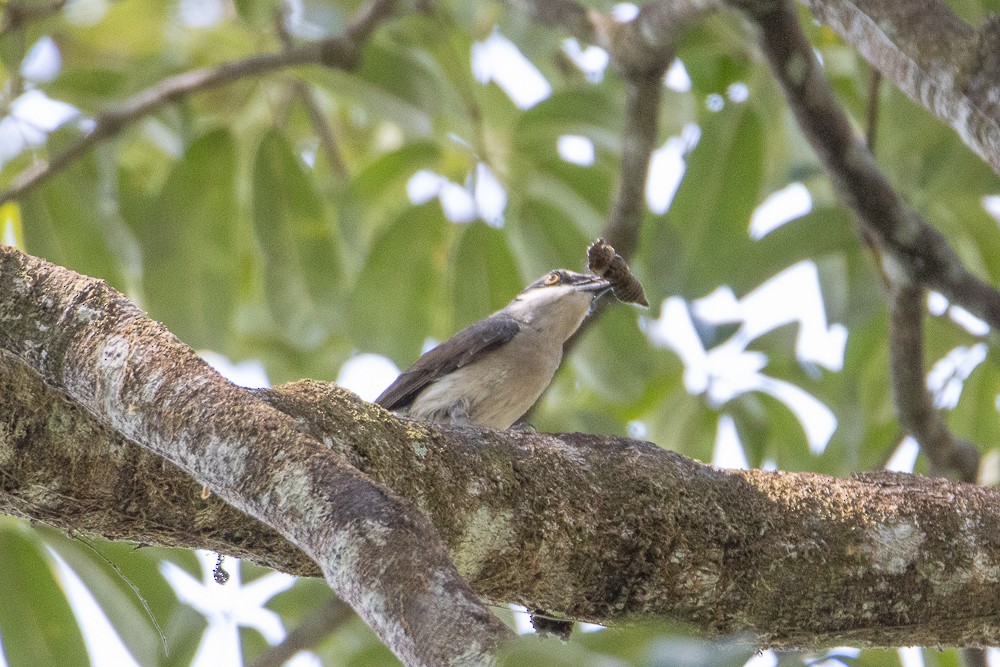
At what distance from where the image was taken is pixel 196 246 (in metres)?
4.84

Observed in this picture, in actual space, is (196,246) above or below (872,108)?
above

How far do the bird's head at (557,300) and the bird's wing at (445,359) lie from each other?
178 millimetres

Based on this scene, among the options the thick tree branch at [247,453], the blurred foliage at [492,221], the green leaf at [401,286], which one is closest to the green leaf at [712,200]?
the blurred foliage at [492,221]

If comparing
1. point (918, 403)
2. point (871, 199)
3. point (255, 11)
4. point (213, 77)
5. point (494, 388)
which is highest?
point (255, 11)

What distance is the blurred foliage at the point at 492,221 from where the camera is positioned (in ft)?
15.5

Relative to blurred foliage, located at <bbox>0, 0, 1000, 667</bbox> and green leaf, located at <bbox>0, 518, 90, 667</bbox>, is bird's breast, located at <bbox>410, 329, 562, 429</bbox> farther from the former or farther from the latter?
green leaf, located at <bbox>0, 518, 90, 667</bbox>

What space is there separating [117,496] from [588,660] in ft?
4.59

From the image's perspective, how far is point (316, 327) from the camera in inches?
208

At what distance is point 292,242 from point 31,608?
2066mm

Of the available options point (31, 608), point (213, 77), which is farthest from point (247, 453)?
point (213, 77)

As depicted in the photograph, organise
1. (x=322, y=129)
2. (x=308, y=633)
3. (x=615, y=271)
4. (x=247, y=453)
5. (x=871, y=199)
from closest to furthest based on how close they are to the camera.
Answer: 1. (x=247, y=453)
2. (x=871, y=199)
3. (x=615, y=271)
4. (x=308, y=633)
5. (x=322, y=129)

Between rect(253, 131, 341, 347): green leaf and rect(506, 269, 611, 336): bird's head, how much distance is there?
0.91m

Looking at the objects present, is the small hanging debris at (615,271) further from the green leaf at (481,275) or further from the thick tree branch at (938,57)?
the thick tree branch at (938,57)

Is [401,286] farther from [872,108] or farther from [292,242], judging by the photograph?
[872,108]
